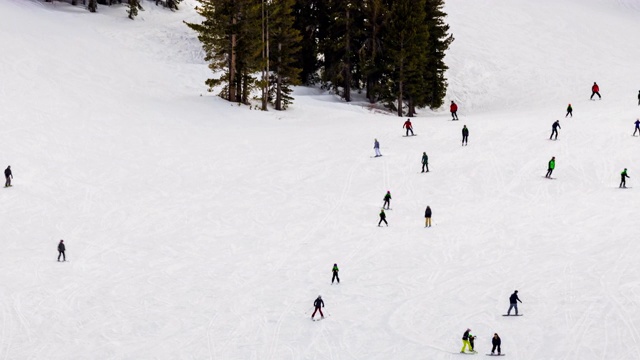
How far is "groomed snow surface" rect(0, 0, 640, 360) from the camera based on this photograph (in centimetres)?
2208

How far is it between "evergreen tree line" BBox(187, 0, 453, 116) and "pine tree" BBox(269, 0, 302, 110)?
0.06m

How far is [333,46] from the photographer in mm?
57031

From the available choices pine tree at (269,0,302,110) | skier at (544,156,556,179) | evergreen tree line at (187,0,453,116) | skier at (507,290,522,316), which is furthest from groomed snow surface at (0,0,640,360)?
evergreen tree line at (187,0,453,116)

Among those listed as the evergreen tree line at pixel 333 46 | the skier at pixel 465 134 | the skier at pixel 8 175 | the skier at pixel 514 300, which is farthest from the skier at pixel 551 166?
the skier at pixel 8 175

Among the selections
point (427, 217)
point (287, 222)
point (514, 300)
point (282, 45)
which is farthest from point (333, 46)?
point (514, 300)

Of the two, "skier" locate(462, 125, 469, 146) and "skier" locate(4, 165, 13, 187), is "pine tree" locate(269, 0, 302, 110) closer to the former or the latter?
"skier" locate(462, 125, 469, 146)

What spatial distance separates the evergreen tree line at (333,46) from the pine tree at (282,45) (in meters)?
0.06

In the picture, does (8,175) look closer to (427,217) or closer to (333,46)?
(427,217)

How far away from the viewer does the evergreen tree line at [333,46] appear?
51750 millimetres

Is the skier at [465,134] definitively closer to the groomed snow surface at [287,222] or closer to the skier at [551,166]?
the groomed snow surface at [287,222]

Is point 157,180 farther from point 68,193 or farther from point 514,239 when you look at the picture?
point 514,239

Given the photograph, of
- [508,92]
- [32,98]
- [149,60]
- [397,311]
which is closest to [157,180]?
[32,98]

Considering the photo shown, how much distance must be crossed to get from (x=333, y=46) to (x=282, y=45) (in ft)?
17.4

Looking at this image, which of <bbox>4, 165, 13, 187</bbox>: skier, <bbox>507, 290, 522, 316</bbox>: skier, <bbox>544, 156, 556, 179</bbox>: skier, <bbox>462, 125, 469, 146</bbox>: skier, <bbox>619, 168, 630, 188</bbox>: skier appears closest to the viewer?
<bbox>507, 290, 522, 316</bbox>: skier
